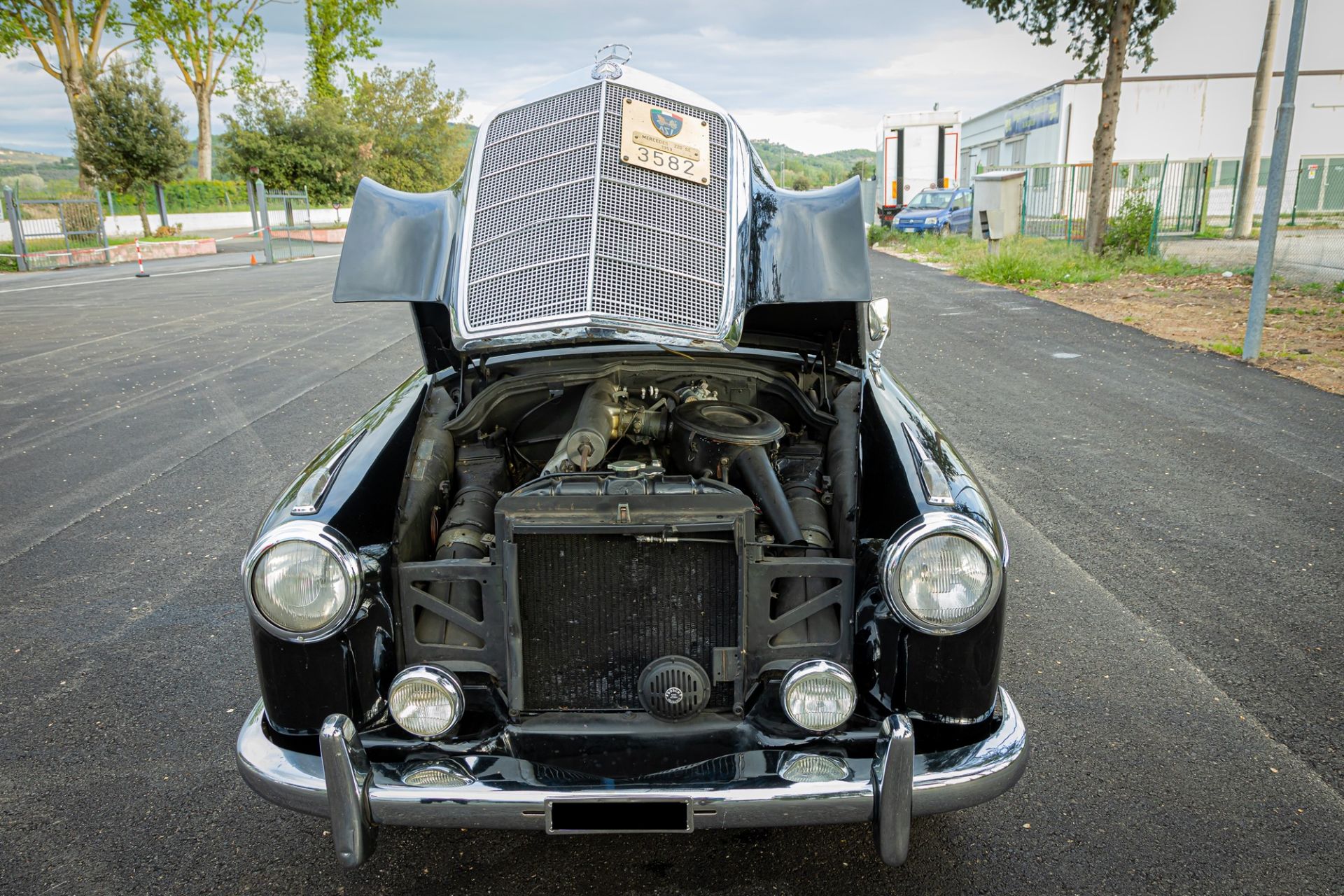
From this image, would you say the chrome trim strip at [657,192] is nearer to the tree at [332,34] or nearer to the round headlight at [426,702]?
the round headlight at [426,702]

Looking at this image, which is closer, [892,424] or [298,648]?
[298,648]

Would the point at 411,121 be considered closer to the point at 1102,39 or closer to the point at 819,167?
the point at 1102,39

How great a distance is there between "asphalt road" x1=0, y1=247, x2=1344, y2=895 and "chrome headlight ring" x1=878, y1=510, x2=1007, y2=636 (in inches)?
27.6

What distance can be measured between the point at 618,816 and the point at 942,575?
101 cm

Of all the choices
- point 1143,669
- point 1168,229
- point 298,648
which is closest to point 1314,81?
point 1168,229

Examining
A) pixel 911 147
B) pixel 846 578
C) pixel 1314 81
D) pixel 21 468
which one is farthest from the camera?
pixel 1314 81

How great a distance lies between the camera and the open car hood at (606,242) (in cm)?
299

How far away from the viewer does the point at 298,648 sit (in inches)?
93.5

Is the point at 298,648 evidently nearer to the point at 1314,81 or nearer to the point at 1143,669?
the point at 1143,669

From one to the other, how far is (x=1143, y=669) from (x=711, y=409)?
1.95 metres

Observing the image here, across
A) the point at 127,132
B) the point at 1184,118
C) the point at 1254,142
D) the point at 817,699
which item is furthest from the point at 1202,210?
the point at 127,132

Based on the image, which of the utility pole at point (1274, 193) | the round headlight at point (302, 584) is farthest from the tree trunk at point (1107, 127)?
the round headlight at point (302, 584)

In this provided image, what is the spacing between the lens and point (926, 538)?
237cm

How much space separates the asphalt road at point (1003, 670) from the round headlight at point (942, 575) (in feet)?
2.36
